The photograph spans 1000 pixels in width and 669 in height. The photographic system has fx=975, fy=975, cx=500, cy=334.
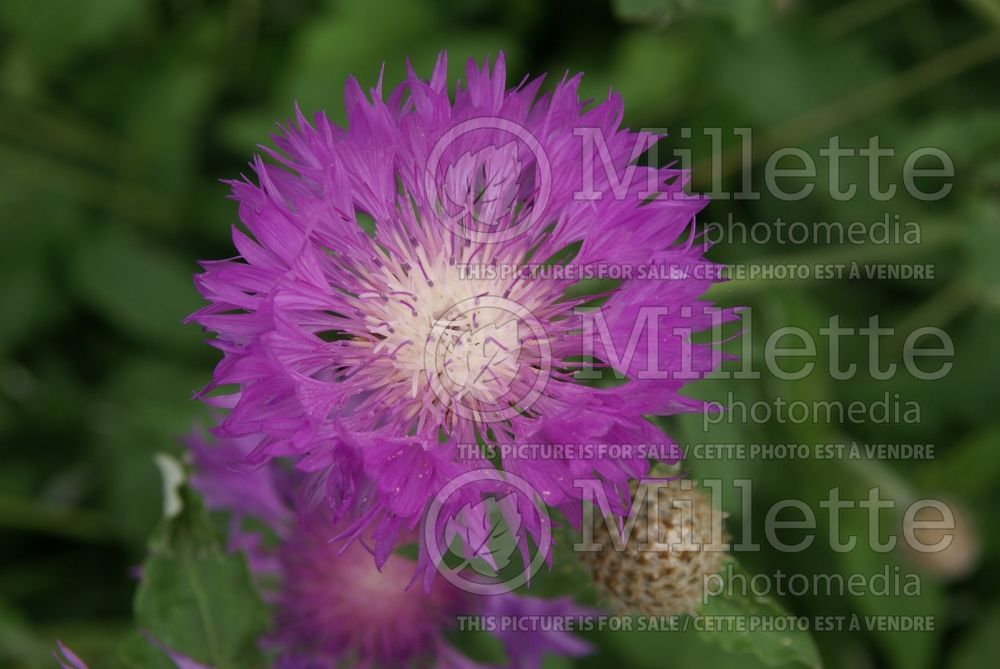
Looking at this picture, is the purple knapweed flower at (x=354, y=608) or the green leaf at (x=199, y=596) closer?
the green leaf at (x=199, y=596)

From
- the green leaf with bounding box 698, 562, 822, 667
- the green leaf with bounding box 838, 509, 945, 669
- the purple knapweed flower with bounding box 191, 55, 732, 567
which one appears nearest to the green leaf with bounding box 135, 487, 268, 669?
the purple knapweed flower with bounding box 191, 55, 732, 567

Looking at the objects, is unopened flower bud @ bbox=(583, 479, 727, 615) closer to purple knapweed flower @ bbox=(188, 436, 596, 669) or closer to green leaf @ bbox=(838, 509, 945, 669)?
purple knapweed flower @ bbox=(188, 436, 596, 669)

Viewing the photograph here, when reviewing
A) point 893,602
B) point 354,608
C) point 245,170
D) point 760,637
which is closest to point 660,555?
point 760,637

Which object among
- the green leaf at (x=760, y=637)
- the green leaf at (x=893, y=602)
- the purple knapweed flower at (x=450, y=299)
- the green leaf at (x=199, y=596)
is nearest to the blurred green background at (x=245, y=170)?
the green leaf at (x=893, y=602)

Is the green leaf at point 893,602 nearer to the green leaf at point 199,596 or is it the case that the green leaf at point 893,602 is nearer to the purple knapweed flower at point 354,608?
the purple knapweed flower at point 354,608

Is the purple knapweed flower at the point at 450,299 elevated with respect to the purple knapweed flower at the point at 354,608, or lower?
elevated

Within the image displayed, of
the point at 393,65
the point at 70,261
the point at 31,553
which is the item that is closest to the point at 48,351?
the point at 70,261
